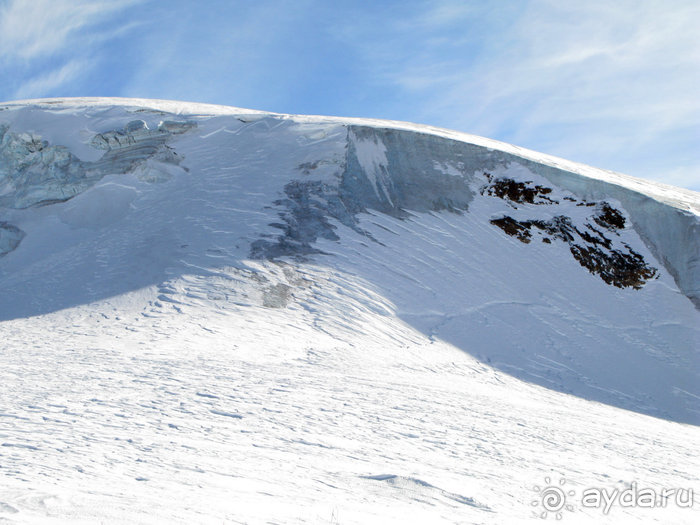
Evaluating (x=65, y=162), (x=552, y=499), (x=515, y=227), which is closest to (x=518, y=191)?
(x=515, y=227)

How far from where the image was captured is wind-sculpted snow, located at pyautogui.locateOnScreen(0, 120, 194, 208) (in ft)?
58.8

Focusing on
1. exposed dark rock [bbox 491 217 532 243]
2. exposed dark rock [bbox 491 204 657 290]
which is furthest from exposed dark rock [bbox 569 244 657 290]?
exposed dark rock [bbox 491 217 532 243]

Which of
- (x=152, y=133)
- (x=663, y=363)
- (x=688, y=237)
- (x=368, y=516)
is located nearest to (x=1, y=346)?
(x=368, y=516)

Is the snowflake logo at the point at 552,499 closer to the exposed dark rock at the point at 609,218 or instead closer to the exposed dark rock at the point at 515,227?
the exposed dark rock at the point at 515,227

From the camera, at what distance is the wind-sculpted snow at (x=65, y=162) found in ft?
58.8

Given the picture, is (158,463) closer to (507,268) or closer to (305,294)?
(305,294)

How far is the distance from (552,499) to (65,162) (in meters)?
18.2

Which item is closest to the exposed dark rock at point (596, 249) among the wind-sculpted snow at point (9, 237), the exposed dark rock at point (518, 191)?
the exposed dark rock at point (518, 191)

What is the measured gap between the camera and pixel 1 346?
31.0 ft

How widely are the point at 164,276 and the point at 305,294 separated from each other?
3.35 metres

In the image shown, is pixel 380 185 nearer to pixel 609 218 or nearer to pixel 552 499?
pixel 609 218

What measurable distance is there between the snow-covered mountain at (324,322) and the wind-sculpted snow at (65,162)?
90 mm

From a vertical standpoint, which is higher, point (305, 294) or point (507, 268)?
point (507, 268)

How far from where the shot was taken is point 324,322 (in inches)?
476
